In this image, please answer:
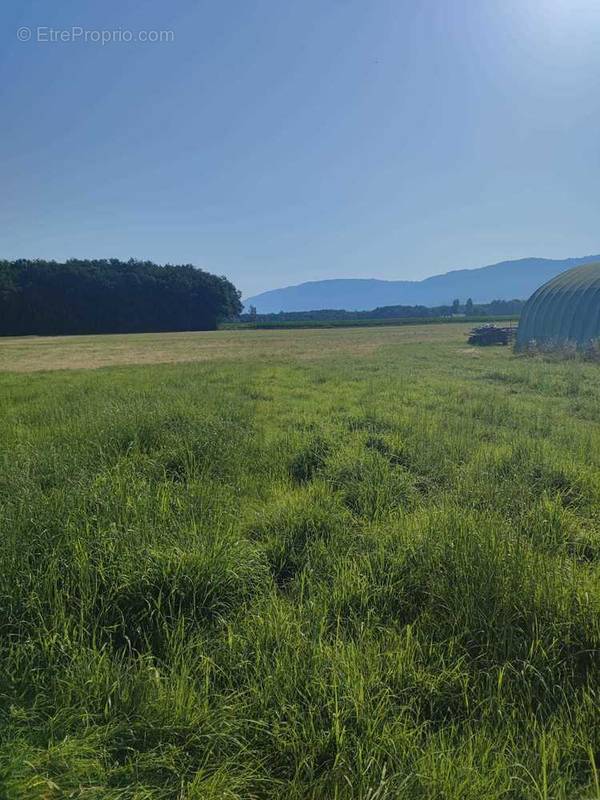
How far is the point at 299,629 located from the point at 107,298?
85.3m

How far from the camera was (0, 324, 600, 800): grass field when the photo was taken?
1842mm

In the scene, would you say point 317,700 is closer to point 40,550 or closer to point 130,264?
point 40,550

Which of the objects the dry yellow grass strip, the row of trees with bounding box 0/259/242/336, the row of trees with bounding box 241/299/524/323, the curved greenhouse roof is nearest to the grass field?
the dry yellow grass strip

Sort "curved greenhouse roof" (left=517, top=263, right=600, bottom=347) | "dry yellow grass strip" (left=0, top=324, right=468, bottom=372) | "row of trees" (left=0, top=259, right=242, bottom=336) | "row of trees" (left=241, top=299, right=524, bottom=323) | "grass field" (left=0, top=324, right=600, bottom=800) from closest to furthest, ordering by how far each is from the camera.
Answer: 1. "grass field" (left=0, top=324, right=600, bottom=800)
2. "curved greenhouse roof" (left=517, top=263, right=600, bottom=347)
3. "dry yellow grass strip" (left=0, top=324, right=468, bottom=372)
4. "row of trees" (left=0, top=259, right=242, bottom=336)
5. "row of trees" (left=241, top=299, right=524, bottom=323)

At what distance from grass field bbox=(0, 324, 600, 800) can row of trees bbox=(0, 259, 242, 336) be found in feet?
253

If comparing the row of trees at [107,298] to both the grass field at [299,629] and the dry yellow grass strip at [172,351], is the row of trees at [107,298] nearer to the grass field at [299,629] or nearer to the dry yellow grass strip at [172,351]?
the dry yellow grass strip at [172,351]

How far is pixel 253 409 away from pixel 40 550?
557 centimetres

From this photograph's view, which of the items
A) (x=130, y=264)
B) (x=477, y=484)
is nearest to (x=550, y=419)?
(x=477, y=484)

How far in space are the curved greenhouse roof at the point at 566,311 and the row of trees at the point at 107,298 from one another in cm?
6331

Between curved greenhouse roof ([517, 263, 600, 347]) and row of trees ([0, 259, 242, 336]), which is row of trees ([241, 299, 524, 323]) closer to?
row of trees ([0, 259, 242, 336])

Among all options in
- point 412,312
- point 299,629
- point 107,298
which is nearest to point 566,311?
point 299,629

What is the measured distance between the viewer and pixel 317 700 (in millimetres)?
2070

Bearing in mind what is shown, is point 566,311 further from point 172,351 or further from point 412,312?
point 412,312

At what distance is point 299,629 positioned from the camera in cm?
250
